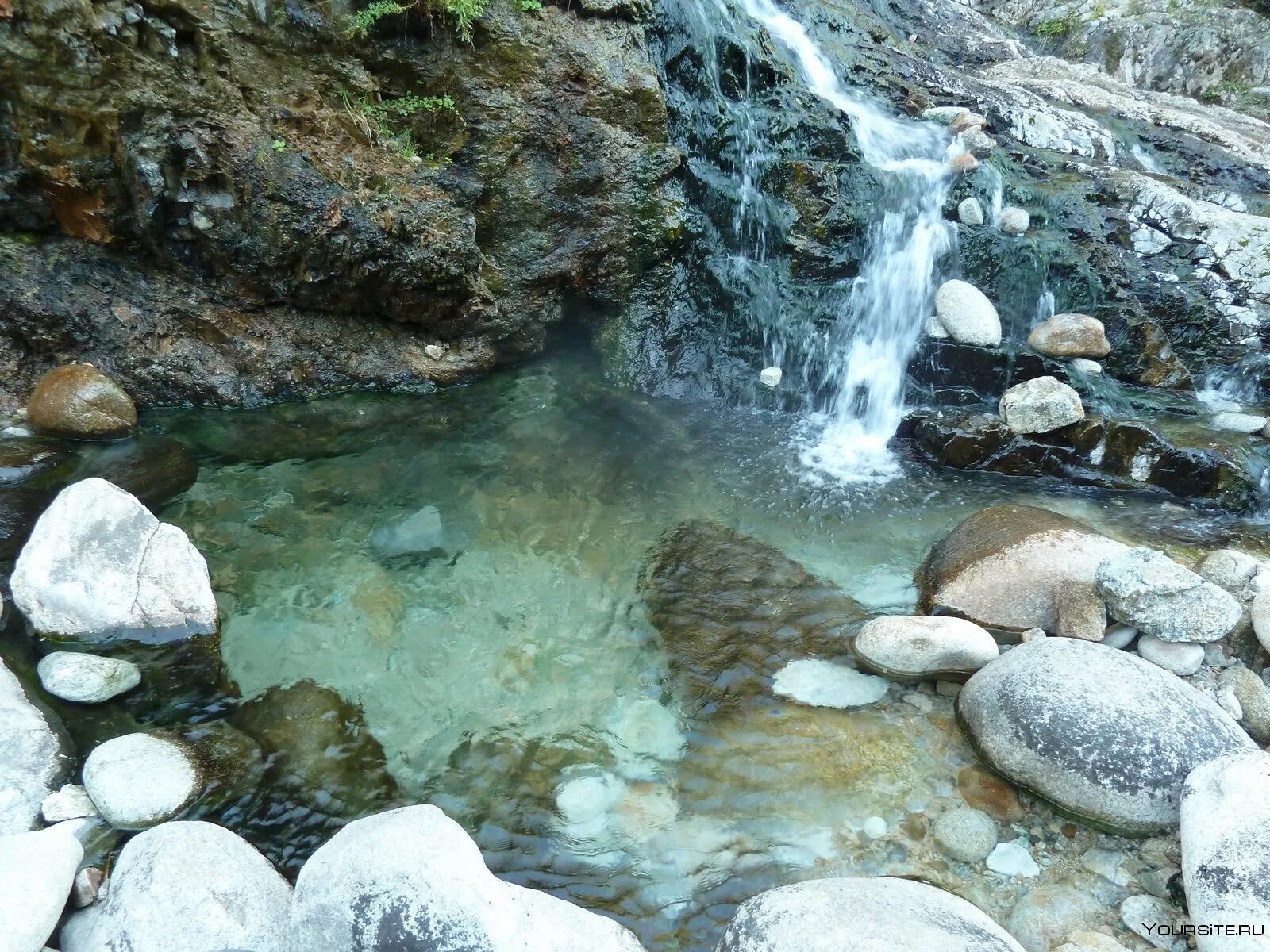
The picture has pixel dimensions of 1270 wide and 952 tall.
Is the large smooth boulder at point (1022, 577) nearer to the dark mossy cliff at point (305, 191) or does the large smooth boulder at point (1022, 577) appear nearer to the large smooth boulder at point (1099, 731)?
the large smooth boulder at point (1099, 731)

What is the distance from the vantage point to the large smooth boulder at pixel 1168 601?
3.47 metres

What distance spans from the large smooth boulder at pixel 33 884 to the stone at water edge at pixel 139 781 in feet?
0.79

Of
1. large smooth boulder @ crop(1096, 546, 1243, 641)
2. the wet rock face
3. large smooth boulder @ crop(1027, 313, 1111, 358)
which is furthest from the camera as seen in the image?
large smooth boulder @ crop(1027, 313, 1111, 358)

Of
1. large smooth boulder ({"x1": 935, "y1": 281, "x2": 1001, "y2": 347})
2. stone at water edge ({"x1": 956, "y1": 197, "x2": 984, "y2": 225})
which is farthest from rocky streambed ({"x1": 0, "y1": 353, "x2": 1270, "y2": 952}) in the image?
stone at water edge ({"x1": 956, "y1": 197, "x2": 984, "y2": 225})

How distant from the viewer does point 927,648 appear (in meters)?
3.54

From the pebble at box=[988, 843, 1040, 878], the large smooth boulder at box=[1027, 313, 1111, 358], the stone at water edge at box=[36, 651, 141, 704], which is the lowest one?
the stone at water edge at box=[36, 651, 141, 704]

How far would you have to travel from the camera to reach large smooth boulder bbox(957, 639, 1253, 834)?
9.18 ft

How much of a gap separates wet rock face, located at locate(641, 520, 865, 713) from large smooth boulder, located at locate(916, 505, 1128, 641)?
0.57 metres

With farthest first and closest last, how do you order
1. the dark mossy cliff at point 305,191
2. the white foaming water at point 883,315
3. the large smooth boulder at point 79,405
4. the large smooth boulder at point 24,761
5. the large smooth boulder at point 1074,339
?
the large smooth boulder at point 1074,339 → the white foaming water at point 883,315 → the large smooth boulder at point 79,405 → the dark mossy cliff at point 305,191 → the large smooth boulder at point 24,761

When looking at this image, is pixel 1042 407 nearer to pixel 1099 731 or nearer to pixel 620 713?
pixel 1099 731

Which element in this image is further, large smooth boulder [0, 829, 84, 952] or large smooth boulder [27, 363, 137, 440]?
large smooth boulder [27, 363, 137, 440]

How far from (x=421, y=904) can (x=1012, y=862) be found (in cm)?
220

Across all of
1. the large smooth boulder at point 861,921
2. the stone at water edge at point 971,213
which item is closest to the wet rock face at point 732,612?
the large smooth boulder at point 861,921

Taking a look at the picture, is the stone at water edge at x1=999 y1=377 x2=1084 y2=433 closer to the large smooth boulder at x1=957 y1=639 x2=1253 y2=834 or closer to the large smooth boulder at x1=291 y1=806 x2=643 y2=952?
the large smooth boulder at x1=957 y1=639 x2=1253 y2=834
